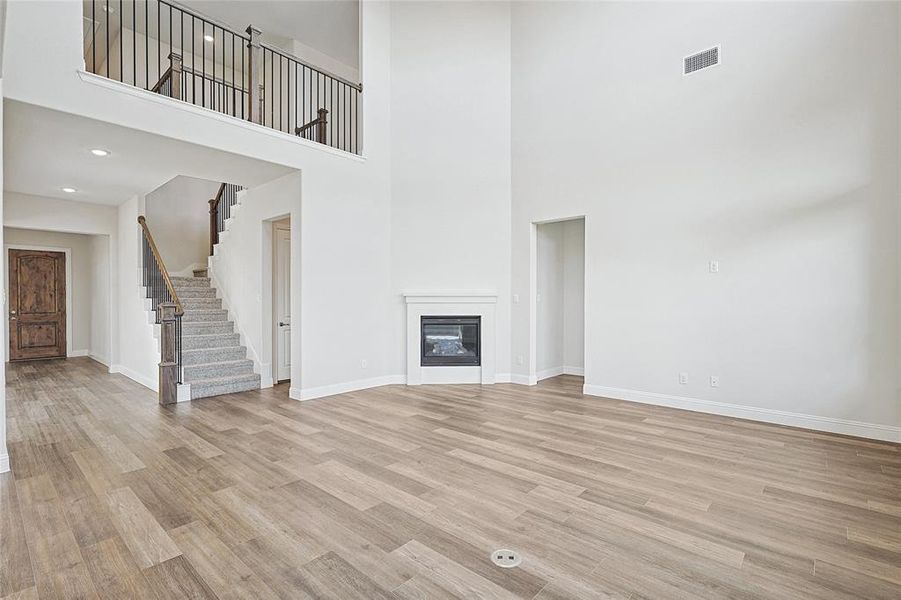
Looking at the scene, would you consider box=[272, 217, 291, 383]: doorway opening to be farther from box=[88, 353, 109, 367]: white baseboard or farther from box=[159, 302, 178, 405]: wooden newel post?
box=[88, 353, 109, 367]: white baseboard

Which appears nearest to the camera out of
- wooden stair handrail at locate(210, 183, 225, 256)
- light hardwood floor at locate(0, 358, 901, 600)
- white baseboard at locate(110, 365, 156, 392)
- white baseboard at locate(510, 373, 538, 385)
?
light hardwood floor at locate(0, 358, 901, 600)

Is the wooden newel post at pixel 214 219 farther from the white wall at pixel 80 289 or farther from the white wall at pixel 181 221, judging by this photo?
the white wall at pixel 80 289

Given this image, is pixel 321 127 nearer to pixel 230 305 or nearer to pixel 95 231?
pixel 230 305

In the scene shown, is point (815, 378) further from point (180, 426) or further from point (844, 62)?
point (180, 426)

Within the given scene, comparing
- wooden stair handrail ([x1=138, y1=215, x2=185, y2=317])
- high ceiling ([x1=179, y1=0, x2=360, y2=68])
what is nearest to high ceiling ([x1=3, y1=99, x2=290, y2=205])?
wooden stair handrail ([x1=138, y1=215, x2=185, y2=317])

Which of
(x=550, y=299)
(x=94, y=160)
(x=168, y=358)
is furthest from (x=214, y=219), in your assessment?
(x=550, y=299)

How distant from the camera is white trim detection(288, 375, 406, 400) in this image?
5.55 metres

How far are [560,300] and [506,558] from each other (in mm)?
5486

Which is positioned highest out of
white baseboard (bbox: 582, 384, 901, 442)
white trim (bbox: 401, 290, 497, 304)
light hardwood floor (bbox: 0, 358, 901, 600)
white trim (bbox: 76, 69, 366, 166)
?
white trim (bbox: 76, 69, 366, 166)

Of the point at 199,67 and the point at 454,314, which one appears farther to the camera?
the point at 199,67

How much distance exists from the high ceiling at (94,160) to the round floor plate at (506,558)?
176 inches

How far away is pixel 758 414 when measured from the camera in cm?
458

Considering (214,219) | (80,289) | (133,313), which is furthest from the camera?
(80,289)

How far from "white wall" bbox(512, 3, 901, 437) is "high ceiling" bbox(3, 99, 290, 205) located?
3.88m
